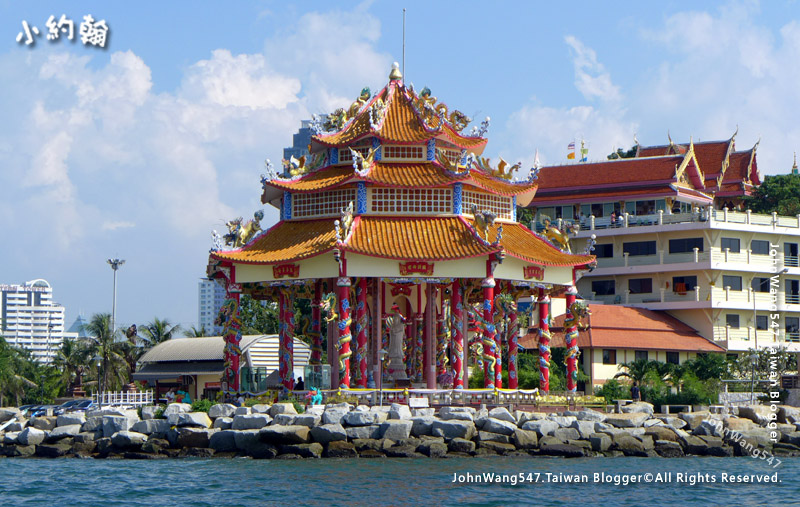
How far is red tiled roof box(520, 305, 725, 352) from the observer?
68.5 metres

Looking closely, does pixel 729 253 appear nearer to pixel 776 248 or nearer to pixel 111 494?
pixel 776 248

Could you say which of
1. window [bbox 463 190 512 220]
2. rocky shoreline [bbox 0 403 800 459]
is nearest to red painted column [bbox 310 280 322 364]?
window [bbox 463 190 512 220]

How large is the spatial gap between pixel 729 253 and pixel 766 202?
1760cm

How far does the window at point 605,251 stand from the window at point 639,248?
817 millimetres

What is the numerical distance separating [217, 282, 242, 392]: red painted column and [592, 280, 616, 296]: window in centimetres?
3653

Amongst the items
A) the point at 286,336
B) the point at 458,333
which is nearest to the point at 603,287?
the point at 458,333

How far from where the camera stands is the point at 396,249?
45.9 m

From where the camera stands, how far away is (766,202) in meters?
90.9

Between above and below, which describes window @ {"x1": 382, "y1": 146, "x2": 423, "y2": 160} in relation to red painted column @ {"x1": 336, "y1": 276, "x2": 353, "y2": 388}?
above

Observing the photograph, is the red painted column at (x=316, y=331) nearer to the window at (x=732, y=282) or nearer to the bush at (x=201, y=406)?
the bush at (x=201, y=406)

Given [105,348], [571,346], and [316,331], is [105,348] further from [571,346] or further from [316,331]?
[571,346]

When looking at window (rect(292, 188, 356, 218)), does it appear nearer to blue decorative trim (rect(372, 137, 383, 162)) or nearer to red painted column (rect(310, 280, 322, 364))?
blue decorative trim (rect(372, 137, 383, 162))

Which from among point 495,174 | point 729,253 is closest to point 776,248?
point 729,253

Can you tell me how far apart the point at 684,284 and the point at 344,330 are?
36166 millimetres
